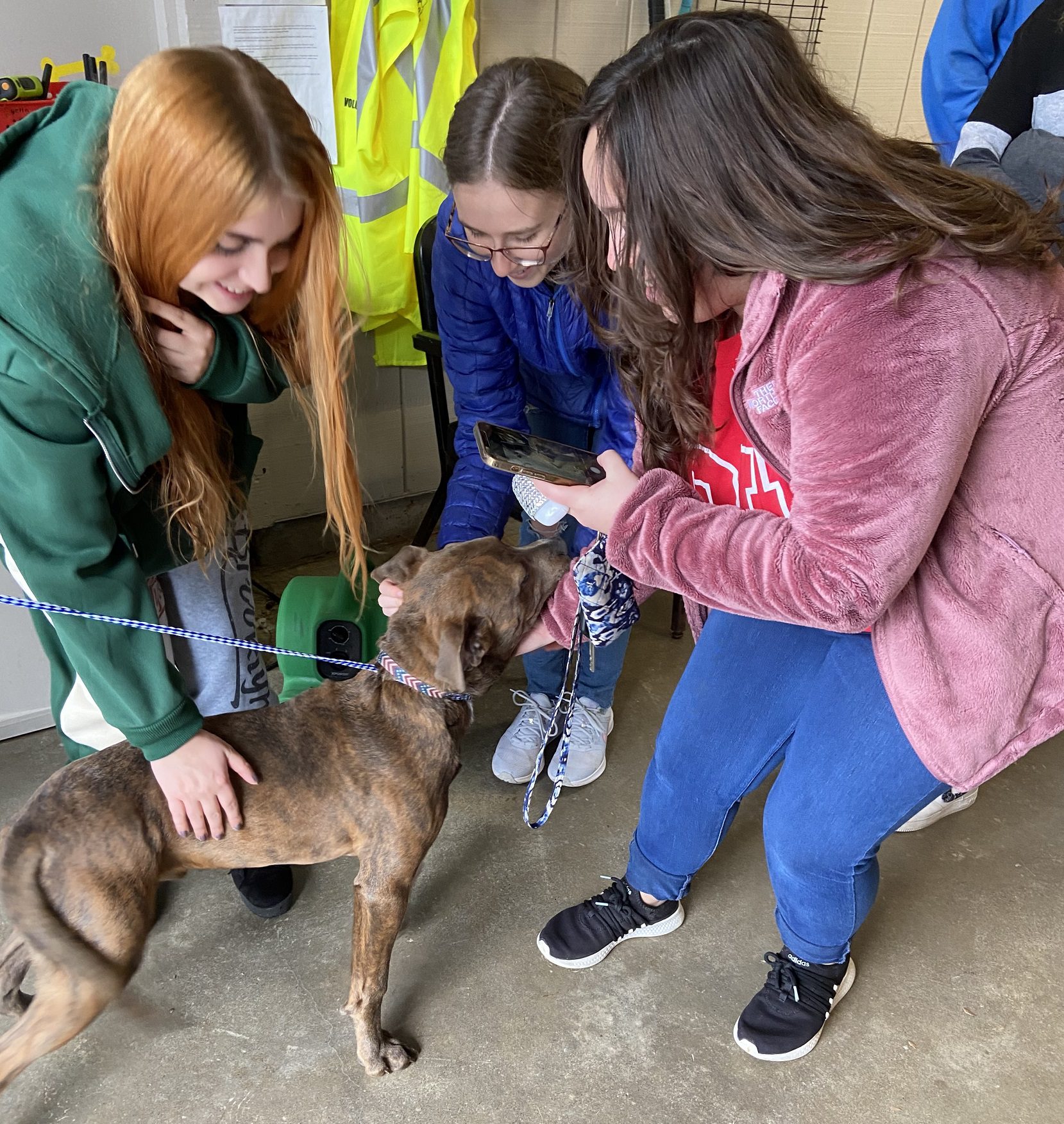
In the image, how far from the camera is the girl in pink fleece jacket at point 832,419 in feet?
4.98

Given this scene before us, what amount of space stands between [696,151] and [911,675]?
1.11 m

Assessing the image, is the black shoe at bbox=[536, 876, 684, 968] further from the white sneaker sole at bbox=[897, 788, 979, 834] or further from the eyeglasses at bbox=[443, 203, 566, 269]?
the eyeglasses at bbox=[443, 203, 566, 269]

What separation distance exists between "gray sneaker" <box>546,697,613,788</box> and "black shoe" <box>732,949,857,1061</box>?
1.01 metres

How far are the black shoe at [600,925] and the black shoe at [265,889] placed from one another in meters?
0.78

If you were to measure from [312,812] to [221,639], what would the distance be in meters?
0.49

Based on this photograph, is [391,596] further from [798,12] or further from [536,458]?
[798,12]

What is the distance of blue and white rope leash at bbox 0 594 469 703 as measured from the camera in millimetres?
1885

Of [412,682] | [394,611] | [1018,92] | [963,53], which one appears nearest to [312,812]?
[412,682]

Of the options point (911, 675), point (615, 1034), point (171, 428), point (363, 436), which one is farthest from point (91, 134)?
point (363, 436)

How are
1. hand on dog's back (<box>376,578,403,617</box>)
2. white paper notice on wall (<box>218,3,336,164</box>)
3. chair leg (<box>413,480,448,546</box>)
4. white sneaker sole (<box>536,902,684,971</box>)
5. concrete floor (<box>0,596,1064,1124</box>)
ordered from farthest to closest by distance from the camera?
1. chair leg (<box>413,480,448,546</box>)
2. white paper notice on wall (<box>218,3,336,164</box>)
3. white sneaker sole (<box>536,902,684,971</box>)
4. hand on dog's back (<box>376,578,403,617</box>)
5. concrete floor (<box>0,596,1064,1124</box>)

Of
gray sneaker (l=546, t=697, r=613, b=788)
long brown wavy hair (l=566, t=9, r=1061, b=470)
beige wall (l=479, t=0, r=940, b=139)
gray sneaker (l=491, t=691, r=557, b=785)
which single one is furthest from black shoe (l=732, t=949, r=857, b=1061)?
beige wall (l=479, t=0, r=940, b=139)

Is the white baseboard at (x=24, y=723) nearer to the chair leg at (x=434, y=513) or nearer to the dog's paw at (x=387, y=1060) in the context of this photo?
the chair leg at (x=434, y=513)

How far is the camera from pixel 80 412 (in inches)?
70.6

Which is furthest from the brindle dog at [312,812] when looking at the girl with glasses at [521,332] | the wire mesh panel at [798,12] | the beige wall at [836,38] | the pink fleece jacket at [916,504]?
the wire mesh panel at [798,12]
